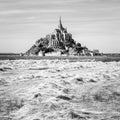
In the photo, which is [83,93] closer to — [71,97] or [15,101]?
[71,97]

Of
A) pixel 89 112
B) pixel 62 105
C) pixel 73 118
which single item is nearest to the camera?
pixel 73 118

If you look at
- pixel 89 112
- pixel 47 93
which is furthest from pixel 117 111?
pixel 47 93

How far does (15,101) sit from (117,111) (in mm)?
5342

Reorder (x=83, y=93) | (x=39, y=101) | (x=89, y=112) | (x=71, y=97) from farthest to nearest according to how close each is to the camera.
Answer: (x=83, y=93), (x=71, y=97), (x=39, y=101), (x=89, y=112)

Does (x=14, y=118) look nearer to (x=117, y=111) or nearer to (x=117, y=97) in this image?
(x=117, y=111)

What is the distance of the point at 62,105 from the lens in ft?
36.6

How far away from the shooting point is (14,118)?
9.13 m

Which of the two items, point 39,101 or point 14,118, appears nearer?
point 14,118

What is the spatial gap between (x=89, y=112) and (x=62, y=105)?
1619mm

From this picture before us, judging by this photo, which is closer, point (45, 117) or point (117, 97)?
point (45, 117)

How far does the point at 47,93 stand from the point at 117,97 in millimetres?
4175

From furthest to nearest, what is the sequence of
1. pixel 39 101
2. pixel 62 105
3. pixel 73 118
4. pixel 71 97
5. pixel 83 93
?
1. pixel 83 93
2. pixel 71 97
3. pixel 39 101
4. pixel 62 105
5. pixel 73 118

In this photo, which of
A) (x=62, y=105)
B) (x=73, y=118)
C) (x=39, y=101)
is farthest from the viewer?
(x=39, y=101)

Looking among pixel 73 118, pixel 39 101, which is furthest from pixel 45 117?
pixel 39 101
